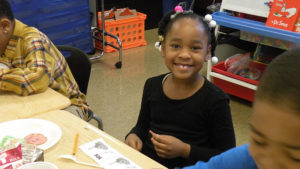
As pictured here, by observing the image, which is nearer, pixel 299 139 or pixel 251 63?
pixel 299 139

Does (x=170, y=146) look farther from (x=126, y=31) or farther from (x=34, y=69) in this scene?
(x=126, y=31)

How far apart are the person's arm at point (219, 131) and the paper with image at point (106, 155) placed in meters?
0.34

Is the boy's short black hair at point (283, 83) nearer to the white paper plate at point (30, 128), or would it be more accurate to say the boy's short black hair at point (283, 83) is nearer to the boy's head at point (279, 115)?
the boy's head at point (279, 115)

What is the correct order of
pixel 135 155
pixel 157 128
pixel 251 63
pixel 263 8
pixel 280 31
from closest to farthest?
pixel 135 155, pixel 157 128, pixel 280 31, pixel 263 8, pixel 251 63

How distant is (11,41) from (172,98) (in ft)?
2.73

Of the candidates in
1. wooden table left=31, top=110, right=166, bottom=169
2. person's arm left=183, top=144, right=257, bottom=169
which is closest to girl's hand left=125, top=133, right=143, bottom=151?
wooden table left=31, top=110, right=166, bottom=169

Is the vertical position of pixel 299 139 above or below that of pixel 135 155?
above

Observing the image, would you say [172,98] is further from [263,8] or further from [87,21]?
[87,21]

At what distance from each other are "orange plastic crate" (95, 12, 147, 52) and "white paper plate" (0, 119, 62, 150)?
2.84 m

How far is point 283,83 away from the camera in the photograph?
0.53m

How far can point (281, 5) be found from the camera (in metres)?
2.38

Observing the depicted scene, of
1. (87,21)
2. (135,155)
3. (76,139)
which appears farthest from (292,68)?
(87,21)

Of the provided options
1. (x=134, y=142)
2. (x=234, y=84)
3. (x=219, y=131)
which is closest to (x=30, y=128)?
(x=134, y=142)

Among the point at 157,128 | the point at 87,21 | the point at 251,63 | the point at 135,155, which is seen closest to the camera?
the point at 135,155
